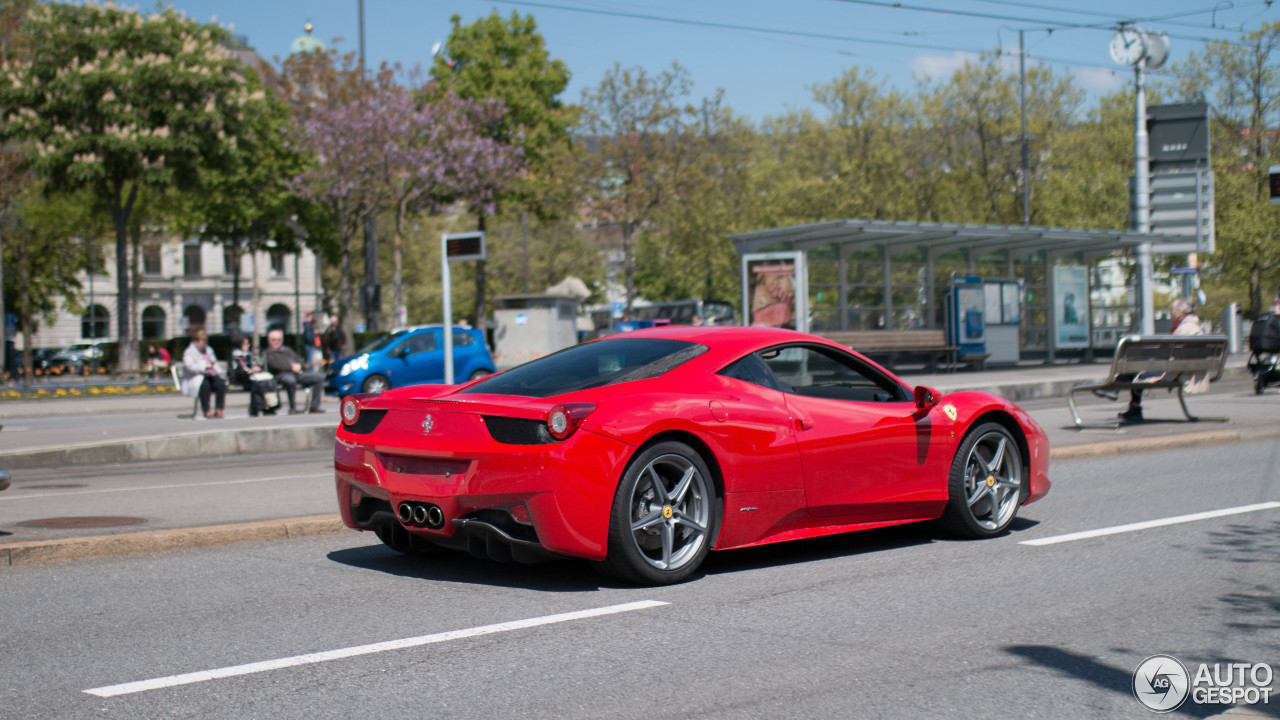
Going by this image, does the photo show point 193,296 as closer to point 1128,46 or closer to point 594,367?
point 1128,46

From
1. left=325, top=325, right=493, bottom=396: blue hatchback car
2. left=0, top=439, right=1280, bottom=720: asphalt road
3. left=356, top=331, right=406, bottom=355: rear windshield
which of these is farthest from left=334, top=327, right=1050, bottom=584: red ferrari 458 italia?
left=356, top=331, right=406, bottom=355: rear windshield

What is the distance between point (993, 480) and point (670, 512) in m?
2.42

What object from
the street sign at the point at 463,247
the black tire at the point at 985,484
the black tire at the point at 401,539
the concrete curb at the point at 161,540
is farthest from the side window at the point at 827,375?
the street sign at the point at 463,247

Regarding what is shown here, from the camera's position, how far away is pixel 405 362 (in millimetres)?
23516

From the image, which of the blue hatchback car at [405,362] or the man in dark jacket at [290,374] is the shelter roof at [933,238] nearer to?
the blue hatchback car at [405,362]

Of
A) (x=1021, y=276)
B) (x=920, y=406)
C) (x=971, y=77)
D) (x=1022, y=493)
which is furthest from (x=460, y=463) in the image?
(x=971, y=77)

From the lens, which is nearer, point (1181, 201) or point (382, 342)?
point (1181, 201)

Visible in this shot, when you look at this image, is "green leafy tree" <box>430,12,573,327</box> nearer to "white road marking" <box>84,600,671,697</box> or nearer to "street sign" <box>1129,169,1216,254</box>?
"street sign" <box>1129,169,1216,254</box>

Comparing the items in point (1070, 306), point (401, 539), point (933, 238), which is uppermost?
point (933, 238)

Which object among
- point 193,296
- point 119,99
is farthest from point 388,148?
point 193,296

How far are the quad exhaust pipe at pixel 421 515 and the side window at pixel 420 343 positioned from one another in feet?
61.5

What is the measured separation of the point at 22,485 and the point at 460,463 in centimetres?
744

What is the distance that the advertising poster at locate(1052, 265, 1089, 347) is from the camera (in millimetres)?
33375

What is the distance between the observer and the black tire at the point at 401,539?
567cm
